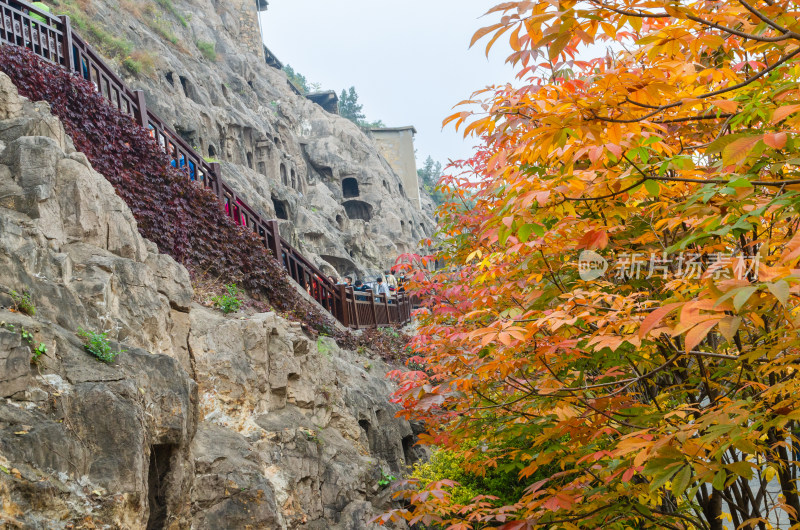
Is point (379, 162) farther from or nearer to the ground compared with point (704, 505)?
farther from the ground

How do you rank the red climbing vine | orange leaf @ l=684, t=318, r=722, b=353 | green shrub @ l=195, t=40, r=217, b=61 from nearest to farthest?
orange leaf @ l=684, t=318, r=722, b=353
the red climbing vine
green shrub @ l=195, t=40, r=217, b=61

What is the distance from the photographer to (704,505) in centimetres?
416

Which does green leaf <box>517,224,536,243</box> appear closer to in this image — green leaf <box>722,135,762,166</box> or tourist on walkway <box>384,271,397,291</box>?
green leaf <box>722,135,762,166</box>

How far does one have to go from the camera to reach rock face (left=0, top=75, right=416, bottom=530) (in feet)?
12.9

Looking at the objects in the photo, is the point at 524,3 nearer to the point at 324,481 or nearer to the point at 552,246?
the point at 552,246

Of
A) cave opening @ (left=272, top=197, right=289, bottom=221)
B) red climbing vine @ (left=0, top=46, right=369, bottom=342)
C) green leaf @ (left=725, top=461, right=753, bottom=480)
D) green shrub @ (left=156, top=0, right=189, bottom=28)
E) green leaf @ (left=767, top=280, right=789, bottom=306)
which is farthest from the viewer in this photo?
green shrub @ (left=156, top=0, right=189, bottom=28)

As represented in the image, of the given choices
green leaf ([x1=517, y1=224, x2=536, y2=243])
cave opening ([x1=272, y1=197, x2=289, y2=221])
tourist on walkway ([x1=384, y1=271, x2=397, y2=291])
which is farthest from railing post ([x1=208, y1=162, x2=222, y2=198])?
cave opening ([x1=272, y1=197, x2=289, y2=221])

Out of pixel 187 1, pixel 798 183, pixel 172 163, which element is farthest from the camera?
pixel 187 1

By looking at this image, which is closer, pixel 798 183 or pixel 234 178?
pixel 798 183

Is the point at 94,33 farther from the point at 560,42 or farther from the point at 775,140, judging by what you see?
the point at 775,140

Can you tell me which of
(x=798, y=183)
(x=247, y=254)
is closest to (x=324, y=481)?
(x=247, y=254)

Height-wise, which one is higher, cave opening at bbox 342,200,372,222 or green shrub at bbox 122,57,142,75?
green shrub at bbox 122,57,142,75

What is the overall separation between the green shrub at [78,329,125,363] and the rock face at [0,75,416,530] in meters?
0.06

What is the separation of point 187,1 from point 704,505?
Answer: 41050mm
